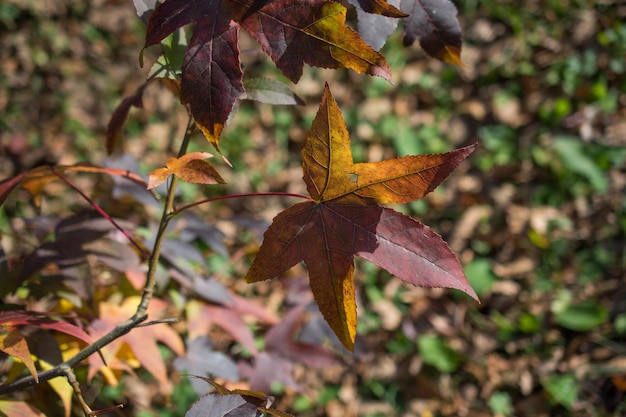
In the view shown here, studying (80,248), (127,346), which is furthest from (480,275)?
(80,248)

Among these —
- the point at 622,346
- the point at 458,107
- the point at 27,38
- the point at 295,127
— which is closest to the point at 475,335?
the point at 622,346

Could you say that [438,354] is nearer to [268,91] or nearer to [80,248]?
[80,248]

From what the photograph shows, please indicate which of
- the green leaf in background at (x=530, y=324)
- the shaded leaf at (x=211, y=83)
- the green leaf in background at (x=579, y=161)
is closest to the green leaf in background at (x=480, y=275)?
the green leaf in background at (x=530, y=324)

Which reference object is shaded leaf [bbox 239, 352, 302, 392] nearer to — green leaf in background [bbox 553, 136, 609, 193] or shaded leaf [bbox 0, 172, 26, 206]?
shaded leaf [bbox 0, 172, 26, 206]

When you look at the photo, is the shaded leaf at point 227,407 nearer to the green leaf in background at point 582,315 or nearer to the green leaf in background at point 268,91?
the green leaf in background at point 268,91

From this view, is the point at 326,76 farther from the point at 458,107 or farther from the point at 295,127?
the point at 458,107
